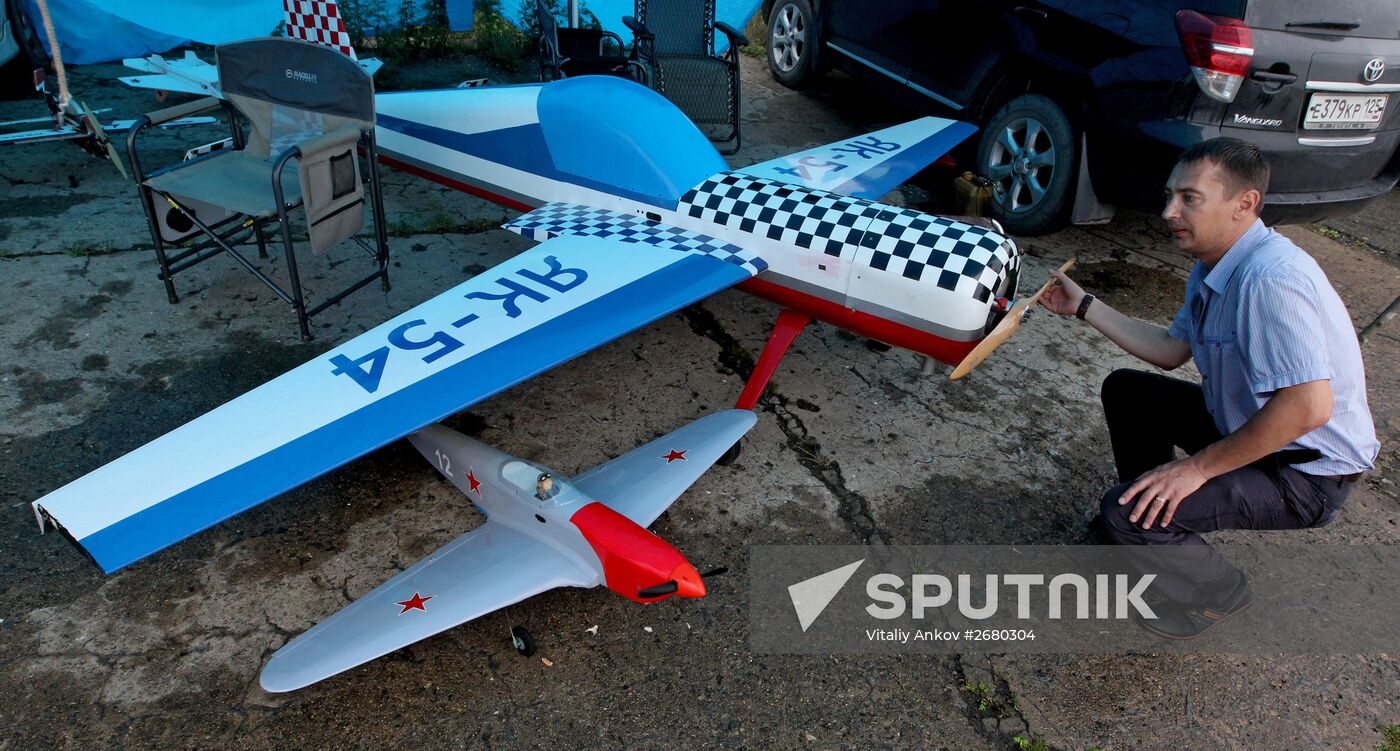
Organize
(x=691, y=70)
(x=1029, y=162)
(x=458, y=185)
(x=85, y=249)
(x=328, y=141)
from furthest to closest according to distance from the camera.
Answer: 1. (x=691, y=70)
2. (x=1029, y=162)
3. (x=85, y=249)
4. (x=458, y=185)
5. (x=328, y=141)

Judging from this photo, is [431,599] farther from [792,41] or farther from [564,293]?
[792,41]

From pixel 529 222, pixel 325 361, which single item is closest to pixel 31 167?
pixel 529 222

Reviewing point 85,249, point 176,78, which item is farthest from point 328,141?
point 85,249

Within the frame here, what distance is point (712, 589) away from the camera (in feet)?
10.9

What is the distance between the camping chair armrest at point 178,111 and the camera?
4607mm

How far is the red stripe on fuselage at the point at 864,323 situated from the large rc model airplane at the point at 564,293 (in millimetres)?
11

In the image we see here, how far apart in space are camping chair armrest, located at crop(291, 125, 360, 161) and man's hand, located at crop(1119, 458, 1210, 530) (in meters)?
3.92

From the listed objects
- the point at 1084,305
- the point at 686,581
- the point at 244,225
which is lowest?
the point at 686,581

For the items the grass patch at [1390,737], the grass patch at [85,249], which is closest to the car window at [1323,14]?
the grass patch at [1390,737]

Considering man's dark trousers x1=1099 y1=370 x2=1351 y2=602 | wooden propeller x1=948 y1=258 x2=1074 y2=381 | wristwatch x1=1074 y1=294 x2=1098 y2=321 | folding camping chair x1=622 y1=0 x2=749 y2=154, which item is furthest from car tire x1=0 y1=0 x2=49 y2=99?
man's dark trousers x1=1099 y1=370 x2=1351 y2=602

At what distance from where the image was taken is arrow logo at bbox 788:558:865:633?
325 cm

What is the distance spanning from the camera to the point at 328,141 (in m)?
4.25

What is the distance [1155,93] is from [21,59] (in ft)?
30.1

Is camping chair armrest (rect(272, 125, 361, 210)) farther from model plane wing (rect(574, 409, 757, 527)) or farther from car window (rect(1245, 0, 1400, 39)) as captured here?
car window (rect(1245, 0, 1400, 39))
